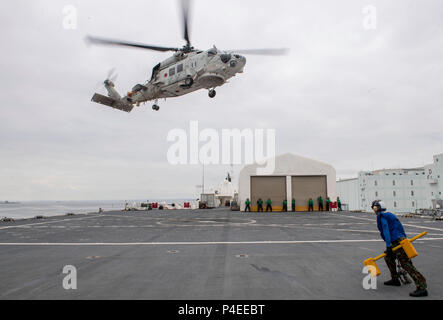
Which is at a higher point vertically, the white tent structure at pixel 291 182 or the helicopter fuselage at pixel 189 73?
the helicopter fuselage at pixel 189 73

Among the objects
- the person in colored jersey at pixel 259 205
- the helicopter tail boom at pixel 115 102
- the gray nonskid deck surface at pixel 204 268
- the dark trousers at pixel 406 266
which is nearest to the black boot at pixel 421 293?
the dark trousers at pixel 406 266

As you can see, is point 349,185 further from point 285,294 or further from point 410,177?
point 285,294

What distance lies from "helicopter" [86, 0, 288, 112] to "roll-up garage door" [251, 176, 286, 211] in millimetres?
16228

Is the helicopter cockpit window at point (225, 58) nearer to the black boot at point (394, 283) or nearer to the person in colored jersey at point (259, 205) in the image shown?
the black boot at point (394, 283)

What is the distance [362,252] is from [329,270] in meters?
3.12

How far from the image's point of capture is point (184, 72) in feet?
72.4

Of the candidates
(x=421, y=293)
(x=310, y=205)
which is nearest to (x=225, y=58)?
(x=421, y=293)

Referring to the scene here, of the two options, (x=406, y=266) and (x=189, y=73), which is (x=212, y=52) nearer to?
(x=189, y=73)

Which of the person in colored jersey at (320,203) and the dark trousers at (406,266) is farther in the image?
the person in colored jersey at (320,203)

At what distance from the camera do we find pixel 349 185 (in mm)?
98312

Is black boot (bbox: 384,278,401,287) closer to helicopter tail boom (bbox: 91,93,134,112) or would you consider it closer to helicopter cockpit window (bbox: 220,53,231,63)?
helicopter cockpit window (bbox: 220,53,231,63)

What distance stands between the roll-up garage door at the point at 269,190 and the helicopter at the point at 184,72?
16.2 metres

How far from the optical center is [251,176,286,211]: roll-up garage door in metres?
36.4

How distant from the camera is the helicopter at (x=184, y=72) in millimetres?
20125
